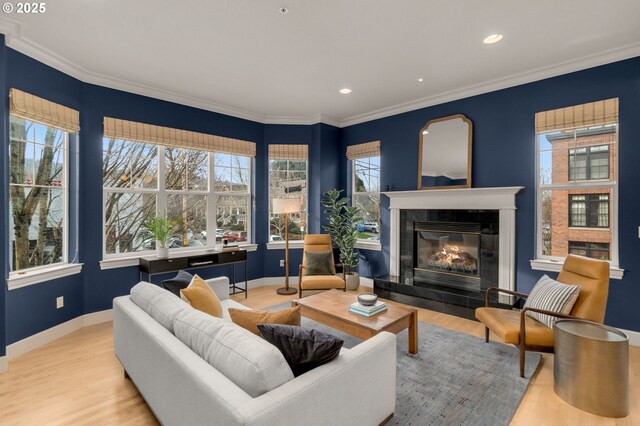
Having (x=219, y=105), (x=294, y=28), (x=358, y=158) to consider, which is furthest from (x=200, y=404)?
(x=358, y=158)

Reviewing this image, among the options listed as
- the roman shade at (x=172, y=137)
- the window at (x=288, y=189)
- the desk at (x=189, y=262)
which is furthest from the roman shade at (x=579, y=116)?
the desk at (x=189, y=262)

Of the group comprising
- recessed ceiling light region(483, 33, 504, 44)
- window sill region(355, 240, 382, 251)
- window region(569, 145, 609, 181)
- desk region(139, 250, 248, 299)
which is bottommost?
desk region(139, 250, 248, 299)

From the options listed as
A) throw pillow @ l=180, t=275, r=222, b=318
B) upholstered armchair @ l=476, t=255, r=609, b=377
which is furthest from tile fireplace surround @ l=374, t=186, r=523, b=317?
throw pillow @ l=180, t=275, r=222, b=318

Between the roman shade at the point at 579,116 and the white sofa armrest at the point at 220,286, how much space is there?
393 centimetres

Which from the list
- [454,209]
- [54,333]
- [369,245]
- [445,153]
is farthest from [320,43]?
[54,333]

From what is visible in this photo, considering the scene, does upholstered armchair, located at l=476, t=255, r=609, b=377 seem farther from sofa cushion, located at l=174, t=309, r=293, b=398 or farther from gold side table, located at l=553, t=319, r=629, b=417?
sofa cushion, located at l=174, t=309, r=293, b=398

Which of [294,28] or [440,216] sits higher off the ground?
[294,28]

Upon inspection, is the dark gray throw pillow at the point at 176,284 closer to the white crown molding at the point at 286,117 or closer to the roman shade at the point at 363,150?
the white crown molding at the point at 286,117

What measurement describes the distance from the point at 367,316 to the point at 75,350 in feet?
9.13

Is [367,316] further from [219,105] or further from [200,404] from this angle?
[219,105]

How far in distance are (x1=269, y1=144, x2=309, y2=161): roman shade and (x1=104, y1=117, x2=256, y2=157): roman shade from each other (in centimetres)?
33

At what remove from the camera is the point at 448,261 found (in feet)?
14.5

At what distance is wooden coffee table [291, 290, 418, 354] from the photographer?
2590 mm

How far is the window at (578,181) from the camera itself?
3.25m
